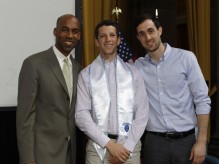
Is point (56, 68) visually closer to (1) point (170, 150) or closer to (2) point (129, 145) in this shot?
(2) point (129, 145)

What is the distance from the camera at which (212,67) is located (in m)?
4.61

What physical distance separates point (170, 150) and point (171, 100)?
34 centimetres

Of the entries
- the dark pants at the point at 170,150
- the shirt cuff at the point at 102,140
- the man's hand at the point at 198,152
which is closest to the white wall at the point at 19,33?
the shirt cuff at the point at 102,140

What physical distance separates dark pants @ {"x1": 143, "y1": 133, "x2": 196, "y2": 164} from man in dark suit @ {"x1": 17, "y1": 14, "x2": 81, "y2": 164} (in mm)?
557

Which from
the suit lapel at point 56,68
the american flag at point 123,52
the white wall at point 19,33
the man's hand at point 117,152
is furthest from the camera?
the american flag at point 123,52

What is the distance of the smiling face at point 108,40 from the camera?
2.13 meters

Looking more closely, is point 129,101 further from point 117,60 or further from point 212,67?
point 212,67

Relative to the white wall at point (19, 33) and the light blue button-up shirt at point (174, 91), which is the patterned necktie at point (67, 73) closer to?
the light blue button-up shirt at point (174, 91)

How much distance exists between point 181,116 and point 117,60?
586mm

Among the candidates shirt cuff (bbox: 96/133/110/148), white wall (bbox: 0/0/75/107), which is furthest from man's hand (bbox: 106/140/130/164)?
white wall (bbox: 0/0/75/107)

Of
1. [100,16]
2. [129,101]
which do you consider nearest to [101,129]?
[129,101]

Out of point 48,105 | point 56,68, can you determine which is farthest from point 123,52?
point 48,105

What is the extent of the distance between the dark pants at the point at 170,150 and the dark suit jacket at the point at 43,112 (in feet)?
1.92

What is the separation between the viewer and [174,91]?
2268 millimetres
